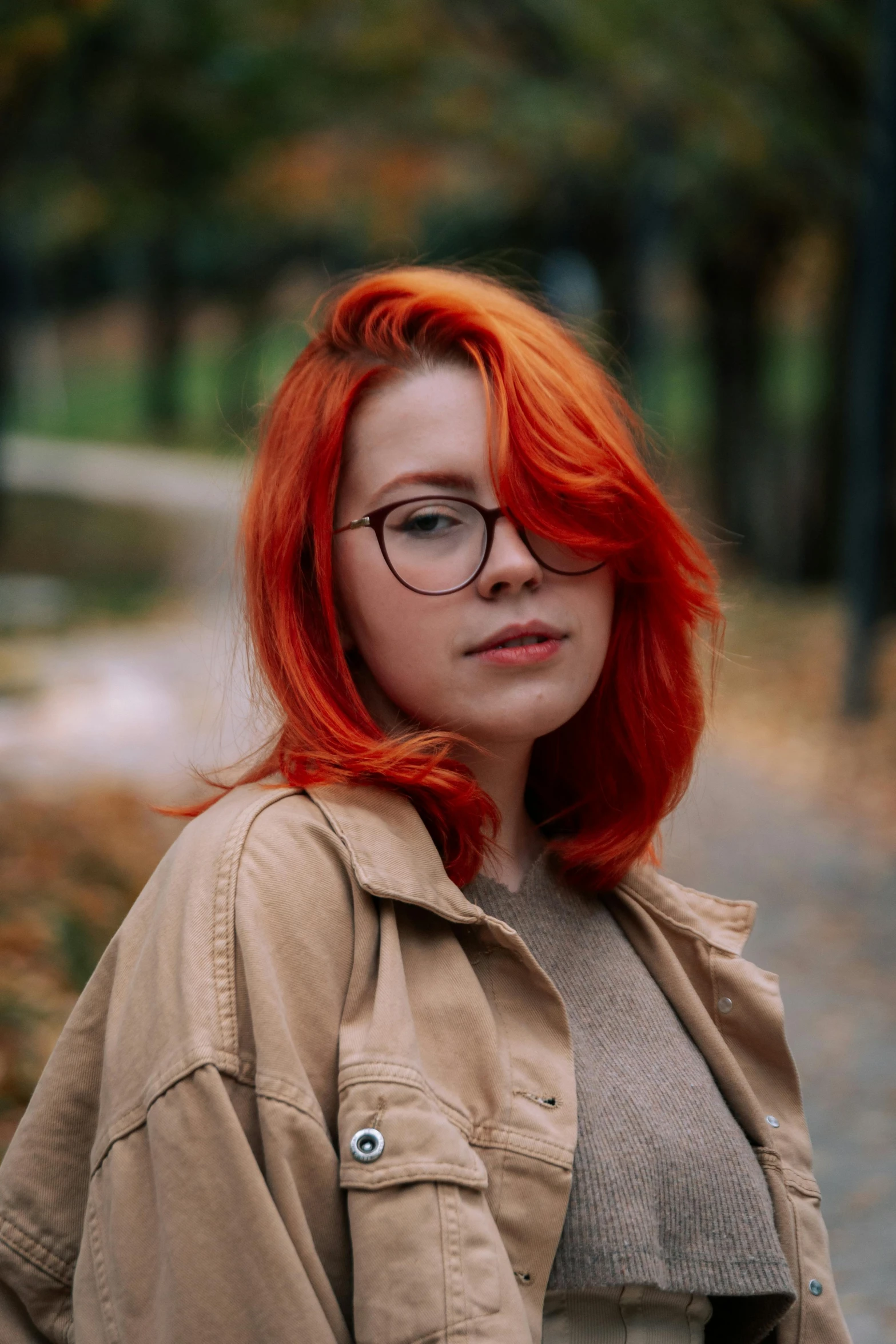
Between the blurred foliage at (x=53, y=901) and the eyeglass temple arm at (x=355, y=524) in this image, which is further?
the blurred foliage at (x=53, y=901)

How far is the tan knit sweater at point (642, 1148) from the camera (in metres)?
1.59

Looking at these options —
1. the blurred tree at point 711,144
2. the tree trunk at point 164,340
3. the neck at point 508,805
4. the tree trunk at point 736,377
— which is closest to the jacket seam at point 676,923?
the neck at point 508,805

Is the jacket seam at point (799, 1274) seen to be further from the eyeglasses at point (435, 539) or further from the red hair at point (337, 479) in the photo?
the eyeglasses at point (435, 539)

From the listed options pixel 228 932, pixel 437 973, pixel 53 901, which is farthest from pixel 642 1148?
pixel 53 901

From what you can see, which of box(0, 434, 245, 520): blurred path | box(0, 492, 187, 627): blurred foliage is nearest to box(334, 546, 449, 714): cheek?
box(0, 492, 187, 627): blurred foliage

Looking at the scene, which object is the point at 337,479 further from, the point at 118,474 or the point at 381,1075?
the point at 118,474

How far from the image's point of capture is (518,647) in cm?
167

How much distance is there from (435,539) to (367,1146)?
2.21 feet

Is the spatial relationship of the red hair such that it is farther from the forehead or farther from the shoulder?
the shoulder

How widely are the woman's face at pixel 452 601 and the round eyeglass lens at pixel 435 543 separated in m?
0.01

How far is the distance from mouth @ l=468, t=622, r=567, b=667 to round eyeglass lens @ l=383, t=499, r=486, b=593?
8 cm

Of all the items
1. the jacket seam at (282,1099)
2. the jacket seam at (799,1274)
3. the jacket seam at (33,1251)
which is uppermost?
the jacket seam at (282,1099)

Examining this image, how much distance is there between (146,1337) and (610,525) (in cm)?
101

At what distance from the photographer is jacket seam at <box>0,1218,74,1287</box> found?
5.11 ft
